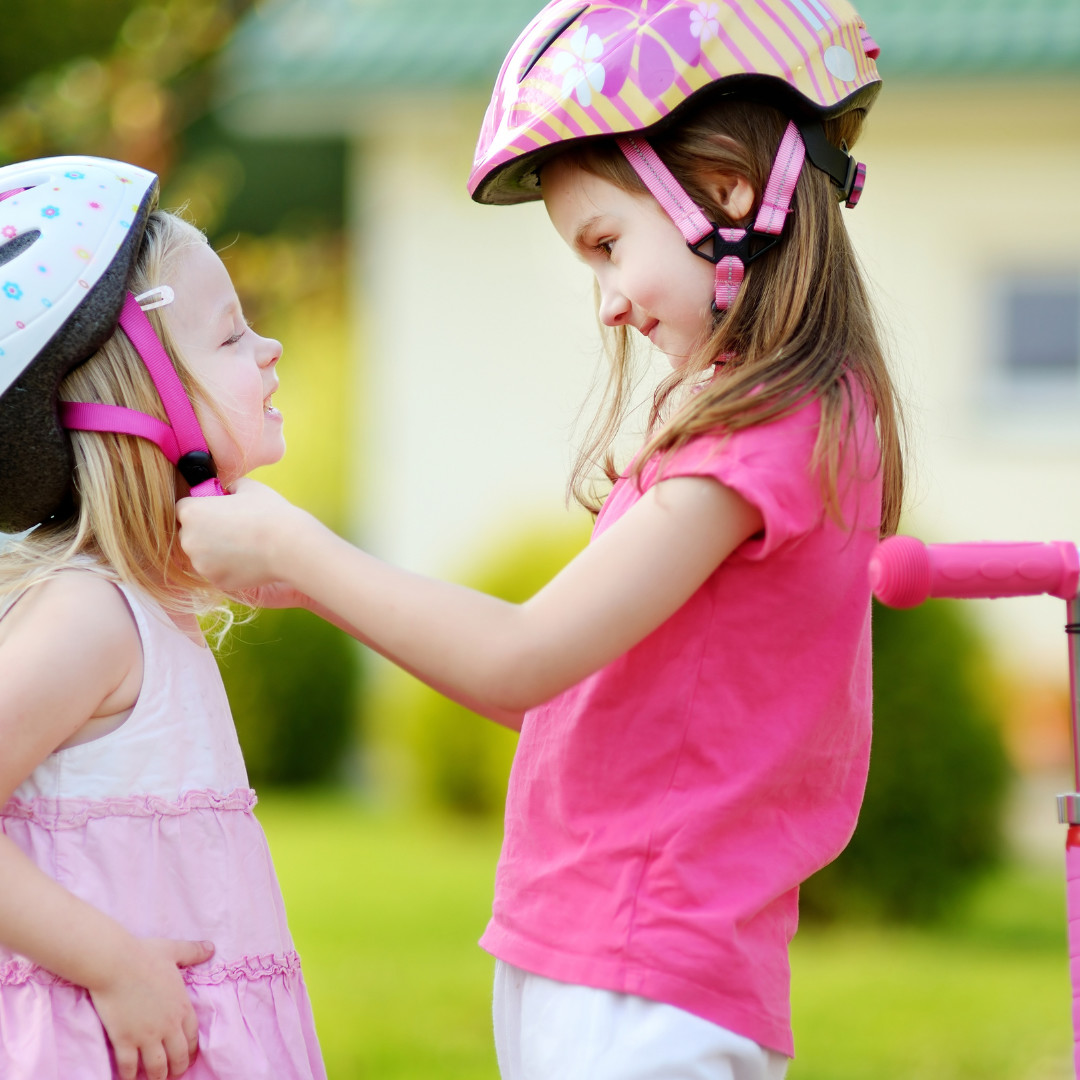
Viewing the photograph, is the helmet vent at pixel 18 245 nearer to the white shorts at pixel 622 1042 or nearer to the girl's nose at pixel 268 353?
the girl's nose at pixel 268 353

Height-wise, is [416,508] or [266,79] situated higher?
[266,79]

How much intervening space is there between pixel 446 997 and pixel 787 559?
437cm

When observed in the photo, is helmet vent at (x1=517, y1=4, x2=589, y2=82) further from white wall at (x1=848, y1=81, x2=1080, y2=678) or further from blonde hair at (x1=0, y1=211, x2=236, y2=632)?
white wall at (x1=848, y1=81, x2=1080, y2=678)

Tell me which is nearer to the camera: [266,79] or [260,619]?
[266,79]

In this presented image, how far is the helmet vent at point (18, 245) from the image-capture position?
248 cm

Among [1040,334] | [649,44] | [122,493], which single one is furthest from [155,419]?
[1040,334]

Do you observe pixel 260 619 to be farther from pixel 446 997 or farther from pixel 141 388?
pixel 141 388

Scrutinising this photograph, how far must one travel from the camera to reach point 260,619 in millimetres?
11898

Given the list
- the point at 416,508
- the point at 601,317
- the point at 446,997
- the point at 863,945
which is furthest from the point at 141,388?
the point at 416,508

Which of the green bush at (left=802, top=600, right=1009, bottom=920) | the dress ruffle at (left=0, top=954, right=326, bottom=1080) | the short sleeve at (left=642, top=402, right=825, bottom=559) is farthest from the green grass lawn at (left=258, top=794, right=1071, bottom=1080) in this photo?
the short sleeve at (left=642, top=402, right=825, bottom=559)

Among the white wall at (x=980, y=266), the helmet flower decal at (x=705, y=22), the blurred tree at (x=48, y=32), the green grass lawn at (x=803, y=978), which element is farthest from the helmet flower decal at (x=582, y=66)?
the white wall at (x=980, y=266)

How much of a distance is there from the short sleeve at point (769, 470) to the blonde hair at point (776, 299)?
0.08 meters

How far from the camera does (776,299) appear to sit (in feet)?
7.82

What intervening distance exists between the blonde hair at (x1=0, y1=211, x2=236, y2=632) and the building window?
9496 millimetres
